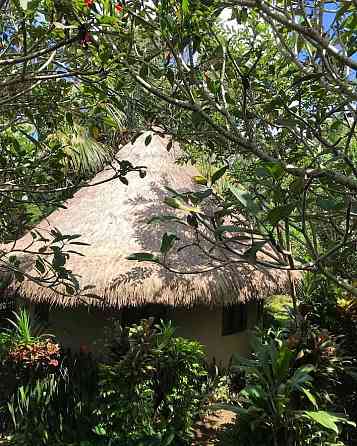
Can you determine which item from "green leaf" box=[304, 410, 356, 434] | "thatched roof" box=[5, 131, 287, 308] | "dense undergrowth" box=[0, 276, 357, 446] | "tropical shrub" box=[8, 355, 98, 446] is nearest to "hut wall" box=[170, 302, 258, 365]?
"thatched roof" box=[5, 131, 287, 308]

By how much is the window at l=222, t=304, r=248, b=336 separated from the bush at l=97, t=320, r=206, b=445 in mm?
2815

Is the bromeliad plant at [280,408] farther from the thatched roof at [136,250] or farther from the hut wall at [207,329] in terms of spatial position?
the hut wall at [207,329]

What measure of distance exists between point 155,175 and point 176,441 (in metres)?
4.26

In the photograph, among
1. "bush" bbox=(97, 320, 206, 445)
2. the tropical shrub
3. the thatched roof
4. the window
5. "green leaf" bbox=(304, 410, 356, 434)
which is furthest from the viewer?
the window

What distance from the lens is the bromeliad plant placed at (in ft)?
10.9

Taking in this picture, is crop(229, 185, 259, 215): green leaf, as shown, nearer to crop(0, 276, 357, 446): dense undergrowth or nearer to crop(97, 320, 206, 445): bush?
crop(0, 276, 357, 446): dense undergrowth

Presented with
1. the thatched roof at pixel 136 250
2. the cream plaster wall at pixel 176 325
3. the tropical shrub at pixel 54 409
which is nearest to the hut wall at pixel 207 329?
the cream plaster wall at pixel 176 325

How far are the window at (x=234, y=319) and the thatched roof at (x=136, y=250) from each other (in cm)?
127

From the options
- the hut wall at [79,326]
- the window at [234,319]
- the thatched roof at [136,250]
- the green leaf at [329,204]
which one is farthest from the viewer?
the window at [234,319]

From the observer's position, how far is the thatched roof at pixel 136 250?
19.7ft

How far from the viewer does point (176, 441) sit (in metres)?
4.60

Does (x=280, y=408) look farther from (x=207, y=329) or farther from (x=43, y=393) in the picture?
(x=207, y=329)

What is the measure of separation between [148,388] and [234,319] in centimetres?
400

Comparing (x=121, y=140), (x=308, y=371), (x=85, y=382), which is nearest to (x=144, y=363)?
(x=85, y=382)
